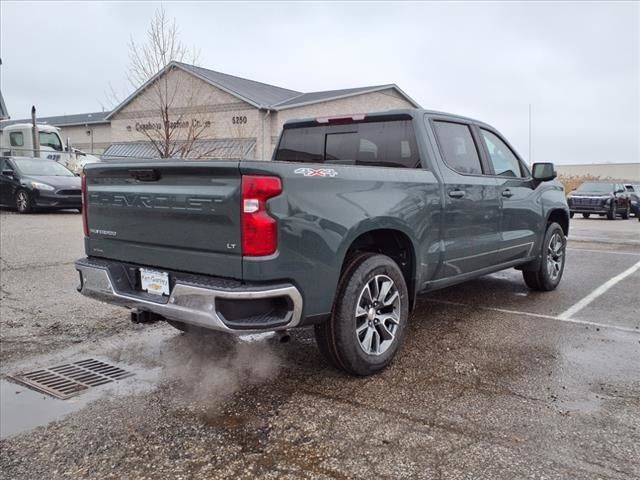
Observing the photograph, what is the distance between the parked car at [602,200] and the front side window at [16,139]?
Answer: 2181 centimetres

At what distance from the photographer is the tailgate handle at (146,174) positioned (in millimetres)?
3486

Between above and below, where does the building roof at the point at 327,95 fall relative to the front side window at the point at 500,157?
above

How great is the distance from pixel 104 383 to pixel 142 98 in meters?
30.0

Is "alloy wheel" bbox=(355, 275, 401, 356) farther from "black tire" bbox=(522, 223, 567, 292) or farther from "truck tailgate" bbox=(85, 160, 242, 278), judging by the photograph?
"black tire" bbox=(522, 223, 567, 292)

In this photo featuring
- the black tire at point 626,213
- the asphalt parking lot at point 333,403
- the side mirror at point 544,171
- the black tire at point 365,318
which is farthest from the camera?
the black tire at point 626,213

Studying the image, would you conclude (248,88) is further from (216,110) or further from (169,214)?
(169,214)

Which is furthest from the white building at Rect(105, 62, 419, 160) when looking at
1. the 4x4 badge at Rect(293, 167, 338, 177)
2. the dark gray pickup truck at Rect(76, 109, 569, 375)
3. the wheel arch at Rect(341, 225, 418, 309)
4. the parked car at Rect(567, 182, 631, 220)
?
the 4x4 badge at Rect(293, 167, 338, 177)

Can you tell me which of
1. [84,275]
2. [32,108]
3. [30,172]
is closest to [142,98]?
[32,108]

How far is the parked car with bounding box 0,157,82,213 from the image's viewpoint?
14034 millimetres

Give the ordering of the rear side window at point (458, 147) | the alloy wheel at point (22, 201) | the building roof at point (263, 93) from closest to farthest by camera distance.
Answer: the rear side window at point (458, 147) → the alloy wheel at point (22, 201) → the building roof at point (263, 93)

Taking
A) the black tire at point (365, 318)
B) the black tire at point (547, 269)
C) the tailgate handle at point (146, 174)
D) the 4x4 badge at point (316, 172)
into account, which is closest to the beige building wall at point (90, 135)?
the black tire at point (547, 269)

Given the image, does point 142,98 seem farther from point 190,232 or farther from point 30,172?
point 190,232

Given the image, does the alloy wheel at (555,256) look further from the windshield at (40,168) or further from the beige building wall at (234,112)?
the beige building wall at (234,112)

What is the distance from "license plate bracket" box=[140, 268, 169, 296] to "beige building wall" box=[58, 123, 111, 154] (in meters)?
35.8
